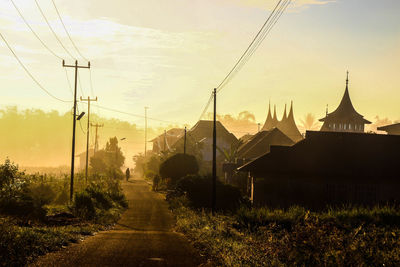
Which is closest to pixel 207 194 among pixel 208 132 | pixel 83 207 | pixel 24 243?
pixel 83 207

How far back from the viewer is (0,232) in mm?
13961

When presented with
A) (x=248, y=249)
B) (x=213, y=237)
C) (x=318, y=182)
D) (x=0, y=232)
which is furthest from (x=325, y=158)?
(x=0, y=232)

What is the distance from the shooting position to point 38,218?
950 inches

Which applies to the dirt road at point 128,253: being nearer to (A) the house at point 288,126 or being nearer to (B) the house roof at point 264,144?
(B) the house roof at point 264,144

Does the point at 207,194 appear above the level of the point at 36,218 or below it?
above

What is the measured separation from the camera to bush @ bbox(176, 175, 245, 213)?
35438 mm

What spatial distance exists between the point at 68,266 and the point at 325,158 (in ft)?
91.3

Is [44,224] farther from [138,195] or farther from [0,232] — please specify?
[138,195]

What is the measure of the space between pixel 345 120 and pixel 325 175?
76342mm

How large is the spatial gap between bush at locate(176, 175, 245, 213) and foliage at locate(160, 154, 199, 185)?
20.0 meters

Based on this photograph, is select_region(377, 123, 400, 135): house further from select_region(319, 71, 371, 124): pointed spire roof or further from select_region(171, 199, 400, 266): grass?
select_region(171, 199, 400, 266): grass

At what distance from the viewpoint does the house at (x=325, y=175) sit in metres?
34.8

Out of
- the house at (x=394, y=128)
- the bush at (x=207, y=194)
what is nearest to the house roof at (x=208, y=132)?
the house at (x=394, y=128)

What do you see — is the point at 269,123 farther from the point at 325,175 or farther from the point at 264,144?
the point at 325,175
